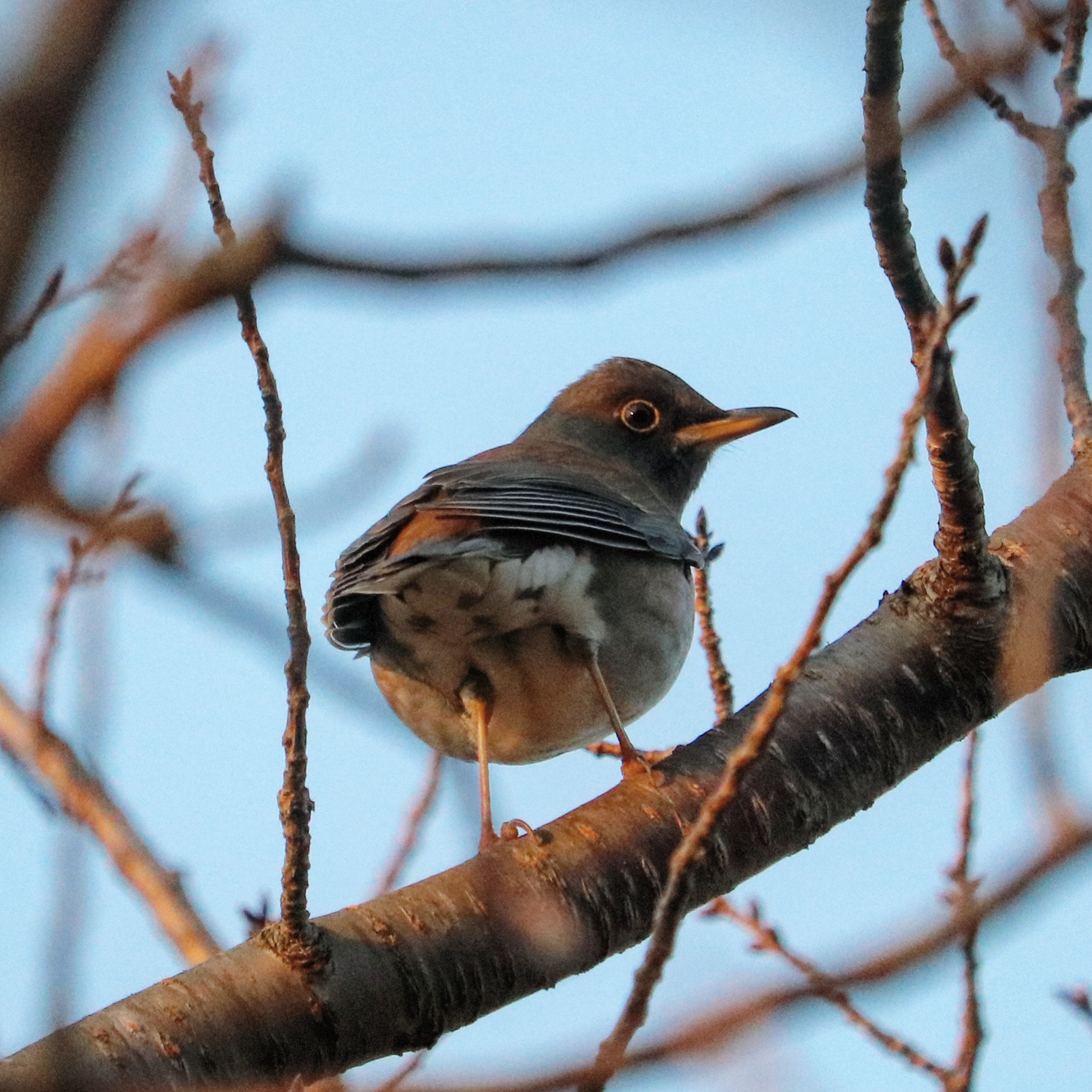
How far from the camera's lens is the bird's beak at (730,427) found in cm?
741

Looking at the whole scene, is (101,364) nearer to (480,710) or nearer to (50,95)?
(50,95)

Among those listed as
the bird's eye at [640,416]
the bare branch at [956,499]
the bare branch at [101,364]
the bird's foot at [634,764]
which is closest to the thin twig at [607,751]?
the bird's foot at [634,764]

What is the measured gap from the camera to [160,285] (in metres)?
1.46

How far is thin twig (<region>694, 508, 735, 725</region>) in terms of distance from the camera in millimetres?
5383

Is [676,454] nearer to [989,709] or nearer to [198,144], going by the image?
[989,709]

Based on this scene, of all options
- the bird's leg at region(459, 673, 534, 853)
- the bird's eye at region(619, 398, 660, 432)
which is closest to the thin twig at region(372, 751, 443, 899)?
the bird's leg at region(459, 673, 534, 853)

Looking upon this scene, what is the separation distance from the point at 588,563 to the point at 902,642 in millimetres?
1513

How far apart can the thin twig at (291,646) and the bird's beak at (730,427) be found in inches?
177

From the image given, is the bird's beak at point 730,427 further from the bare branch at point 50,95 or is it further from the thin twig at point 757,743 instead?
the bare branch at point 50,95

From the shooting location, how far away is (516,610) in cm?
550

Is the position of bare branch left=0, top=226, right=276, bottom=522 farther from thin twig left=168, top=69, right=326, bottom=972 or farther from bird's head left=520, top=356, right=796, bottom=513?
bird's head left=520, top=356, right=796, bottom=513

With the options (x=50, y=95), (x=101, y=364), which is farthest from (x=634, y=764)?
(x=50, y=95)

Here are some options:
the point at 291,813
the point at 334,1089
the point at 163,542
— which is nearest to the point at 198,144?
the point at 163,542

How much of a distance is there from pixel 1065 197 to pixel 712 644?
2.00m
